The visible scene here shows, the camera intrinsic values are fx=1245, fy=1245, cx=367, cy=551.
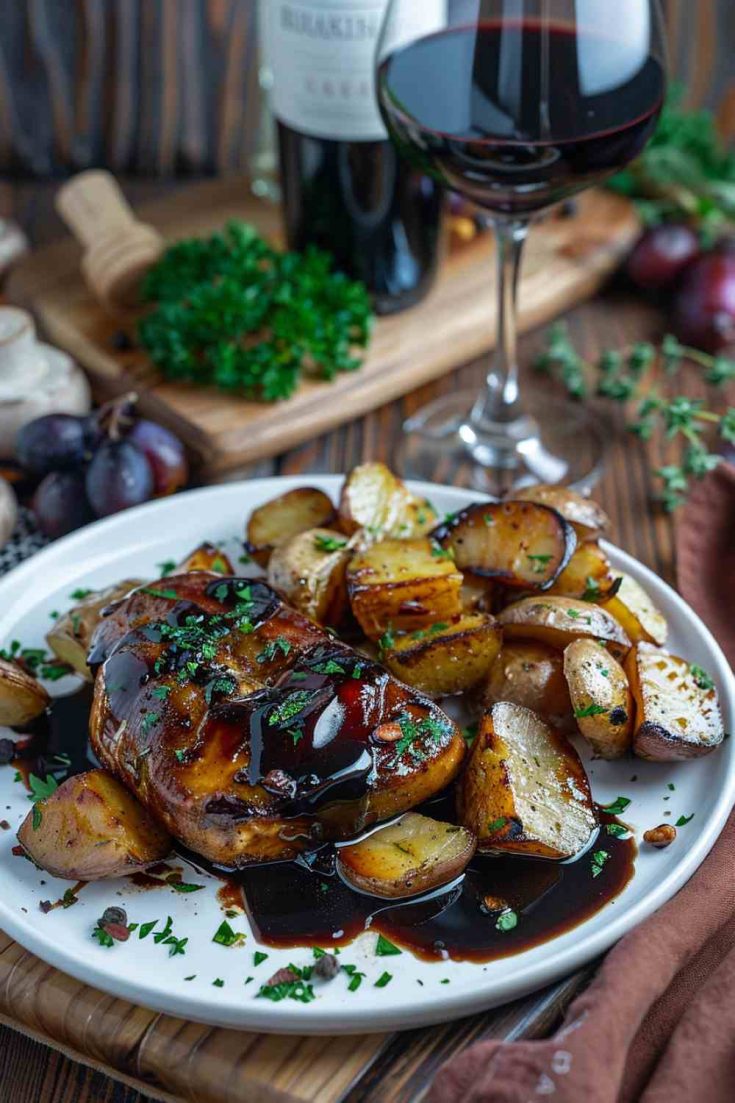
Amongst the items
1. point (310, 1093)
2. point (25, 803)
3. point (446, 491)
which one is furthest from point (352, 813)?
point (446, 491)

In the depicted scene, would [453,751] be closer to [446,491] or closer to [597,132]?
[446,491]

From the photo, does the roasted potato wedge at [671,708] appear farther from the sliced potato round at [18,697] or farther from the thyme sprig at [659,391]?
the sliced potato round at [18,697]

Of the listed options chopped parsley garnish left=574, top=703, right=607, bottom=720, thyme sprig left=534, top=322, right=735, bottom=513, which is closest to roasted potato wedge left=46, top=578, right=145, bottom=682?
chopped parsley garnish left=574, top=703, right=607, bottom=720

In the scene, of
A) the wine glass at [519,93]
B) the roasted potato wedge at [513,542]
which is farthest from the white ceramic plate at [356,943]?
the wine glass at [519,93]

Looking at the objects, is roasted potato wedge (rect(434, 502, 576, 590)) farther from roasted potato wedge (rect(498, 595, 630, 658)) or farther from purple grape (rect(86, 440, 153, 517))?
purple grape (rect(86, 440, 153, 517))

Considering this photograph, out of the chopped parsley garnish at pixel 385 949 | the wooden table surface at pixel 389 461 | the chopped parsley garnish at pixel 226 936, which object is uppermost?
the chopped parsley garnish at pixel 385 949

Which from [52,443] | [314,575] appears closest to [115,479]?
[52,443]
